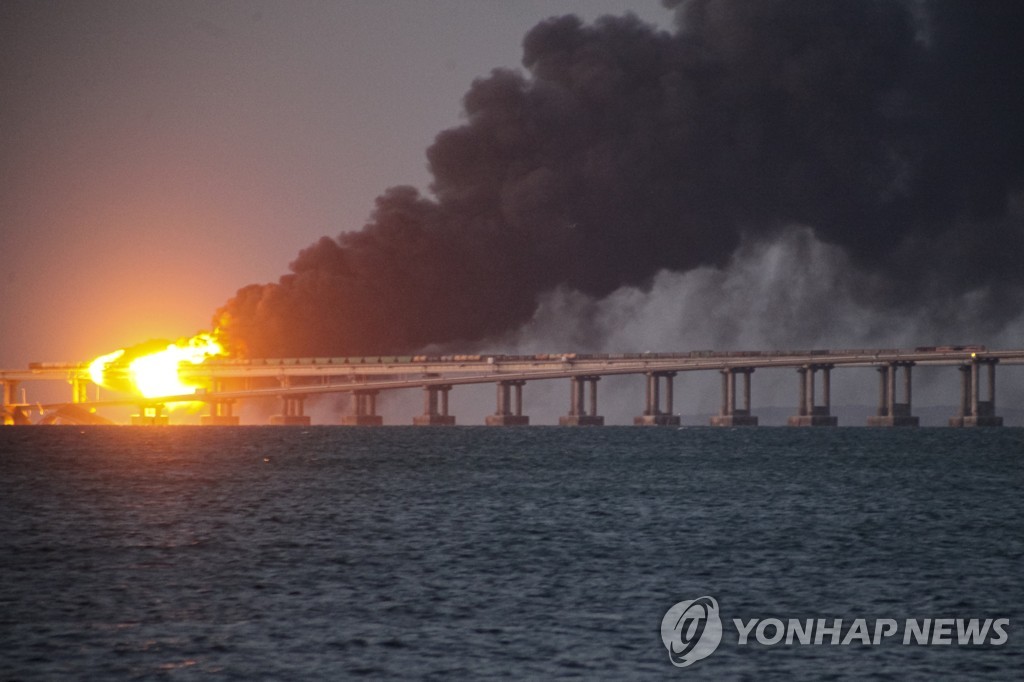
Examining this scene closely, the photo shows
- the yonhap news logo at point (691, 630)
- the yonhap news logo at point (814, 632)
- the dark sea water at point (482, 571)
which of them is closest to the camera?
the dark sea water at point (482, 571)

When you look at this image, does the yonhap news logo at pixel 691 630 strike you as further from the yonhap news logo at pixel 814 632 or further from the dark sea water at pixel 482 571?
the dark sea water at pixel 482 571

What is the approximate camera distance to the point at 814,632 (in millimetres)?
38688

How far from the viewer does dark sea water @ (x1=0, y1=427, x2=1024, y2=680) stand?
116 ft

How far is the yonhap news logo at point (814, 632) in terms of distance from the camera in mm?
37156

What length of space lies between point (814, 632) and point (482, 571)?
14.1m

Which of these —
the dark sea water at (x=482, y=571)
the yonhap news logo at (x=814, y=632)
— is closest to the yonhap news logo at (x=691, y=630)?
the yonhap news logo at (x=814, y=632)

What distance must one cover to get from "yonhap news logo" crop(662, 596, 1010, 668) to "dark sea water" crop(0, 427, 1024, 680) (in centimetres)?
40

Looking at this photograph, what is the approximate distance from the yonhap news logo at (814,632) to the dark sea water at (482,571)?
40 centimetres

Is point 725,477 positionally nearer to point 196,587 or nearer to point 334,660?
point 196,587

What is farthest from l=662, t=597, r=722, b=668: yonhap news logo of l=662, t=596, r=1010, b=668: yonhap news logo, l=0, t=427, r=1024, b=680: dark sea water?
l=0, t=427, r=1024, b=680: dark sea water

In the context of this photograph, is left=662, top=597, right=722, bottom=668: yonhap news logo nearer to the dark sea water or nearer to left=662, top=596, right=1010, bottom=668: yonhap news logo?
left=662, top=596, right=1010, bottom=668: yonhap news logo

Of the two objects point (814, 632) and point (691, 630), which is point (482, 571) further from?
point (814, 632)

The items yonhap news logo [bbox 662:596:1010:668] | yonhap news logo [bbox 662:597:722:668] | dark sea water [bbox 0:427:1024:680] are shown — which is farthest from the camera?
yonhap news logo [bbox 662:596:1010:668]

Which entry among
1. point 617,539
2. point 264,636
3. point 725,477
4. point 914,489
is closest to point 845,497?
point 914,489
